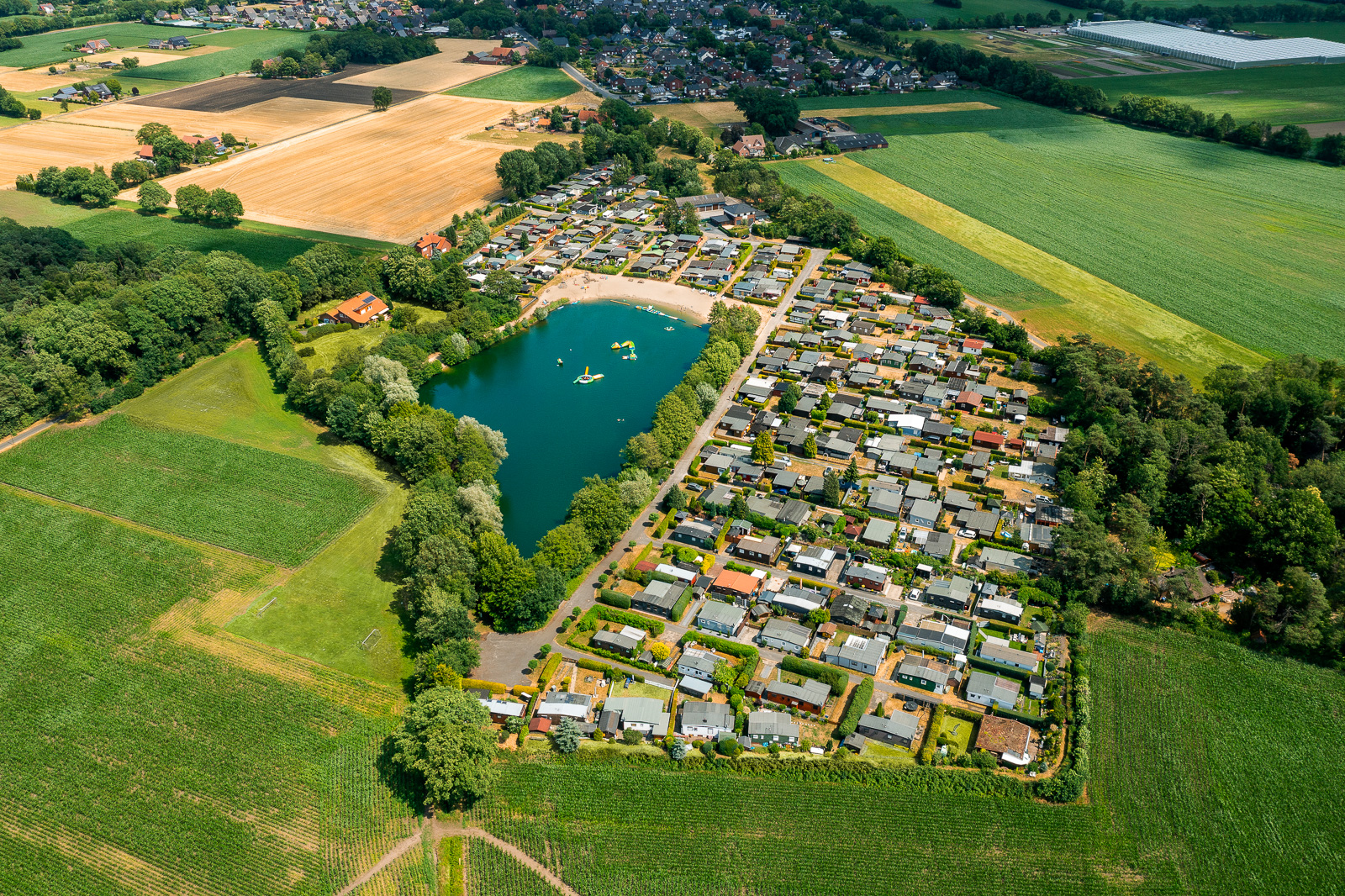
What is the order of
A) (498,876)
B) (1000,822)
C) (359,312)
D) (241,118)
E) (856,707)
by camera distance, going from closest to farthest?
(498,876), (1000,822), (856,707), (359,312), (241,118)

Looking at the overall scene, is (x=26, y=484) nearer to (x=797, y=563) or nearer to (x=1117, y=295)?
(x=797, y=563)

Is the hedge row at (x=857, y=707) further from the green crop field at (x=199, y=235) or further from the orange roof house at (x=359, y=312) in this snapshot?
the green crop field at (x=199, y=235)

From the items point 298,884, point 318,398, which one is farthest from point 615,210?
point 298,884

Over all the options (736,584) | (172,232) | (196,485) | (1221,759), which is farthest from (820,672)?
(172,232)

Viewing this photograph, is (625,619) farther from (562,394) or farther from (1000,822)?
(562,394)

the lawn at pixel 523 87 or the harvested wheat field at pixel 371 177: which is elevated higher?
the lawn at pixel 523 87

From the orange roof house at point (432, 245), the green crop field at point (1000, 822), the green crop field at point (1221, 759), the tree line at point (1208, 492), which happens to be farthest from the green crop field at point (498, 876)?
the orange roof house at point (432, 245)
